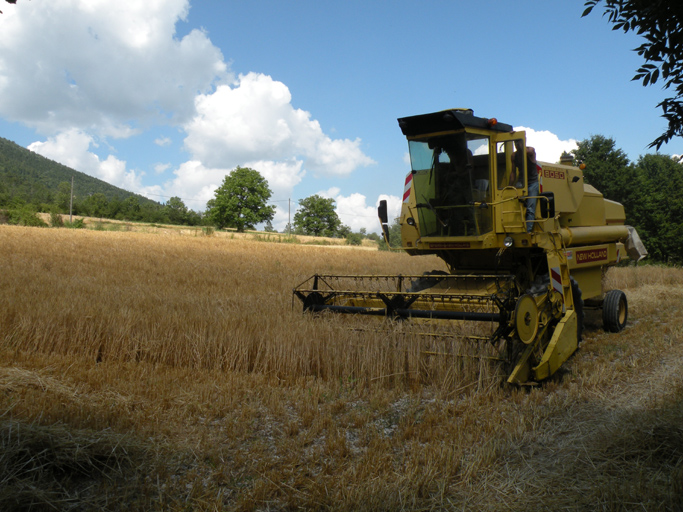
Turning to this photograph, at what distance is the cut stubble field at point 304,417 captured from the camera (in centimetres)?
275

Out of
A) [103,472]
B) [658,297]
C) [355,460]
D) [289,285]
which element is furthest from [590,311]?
[103,472]

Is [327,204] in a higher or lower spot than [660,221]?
higher

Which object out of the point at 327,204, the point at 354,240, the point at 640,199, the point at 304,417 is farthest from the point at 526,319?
the point at 327,204

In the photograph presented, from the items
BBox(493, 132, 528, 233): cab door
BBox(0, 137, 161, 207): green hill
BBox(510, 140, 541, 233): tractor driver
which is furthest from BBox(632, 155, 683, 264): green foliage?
BBox(0, 137, 161, 207): green hill

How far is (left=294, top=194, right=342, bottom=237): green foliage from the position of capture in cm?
8831

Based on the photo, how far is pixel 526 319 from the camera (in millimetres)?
4801

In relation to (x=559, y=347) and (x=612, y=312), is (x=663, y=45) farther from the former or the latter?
(x=612, y=312)

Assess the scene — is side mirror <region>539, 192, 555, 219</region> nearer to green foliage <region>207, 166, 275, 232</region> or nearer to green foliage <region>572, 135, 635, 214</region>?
green foliage <region>572, 135, 635, 214</region>

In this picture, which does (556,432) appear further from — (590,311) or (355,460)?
(590,311)

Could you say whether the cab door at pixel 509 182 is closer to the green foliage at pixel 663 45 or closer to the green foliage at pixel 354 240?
the green foliage at pixel 663 45

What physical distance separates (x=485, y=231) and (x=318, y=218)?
273 feet

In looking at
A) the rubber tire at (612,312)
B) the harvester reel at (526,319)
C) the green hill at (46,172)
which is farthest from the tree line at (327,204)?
the green hill at (46,172)

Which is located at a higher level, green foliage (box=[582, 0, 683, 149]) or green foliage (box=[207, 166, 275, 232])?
green foliage (box=[207, 166, 275, 232])

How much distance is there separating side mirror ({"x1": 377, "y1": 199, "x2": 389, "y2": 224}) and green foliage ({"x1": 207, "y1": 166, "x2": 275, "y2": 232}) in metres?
63.5
